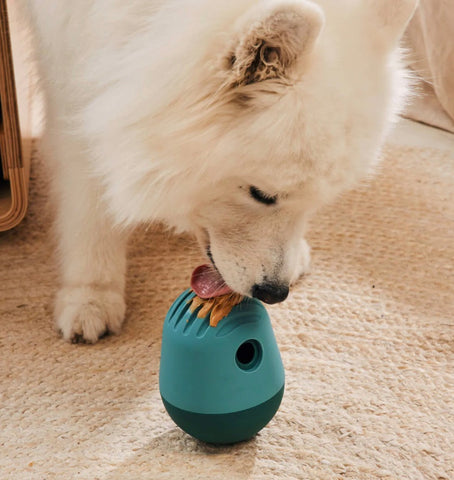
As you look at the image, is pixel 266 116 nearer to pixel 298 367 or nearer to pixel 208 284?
pixel 208 284

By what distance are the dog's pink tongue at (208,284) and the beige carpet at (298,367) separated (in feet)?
0.91

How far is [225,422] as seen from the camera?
1108 millimetres

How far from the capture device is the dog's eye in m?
1.14

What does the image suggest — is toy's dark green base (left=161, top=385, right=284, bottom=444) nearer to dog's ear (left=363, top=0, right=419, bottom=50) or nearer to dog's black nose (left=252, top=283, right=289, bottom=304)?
dog's black nose (left=252, top=283, right=289, bottom=304)

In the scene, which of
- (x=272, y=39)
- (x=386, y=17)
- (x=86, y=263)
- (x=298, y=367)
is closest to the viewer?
(x=272, y=39)

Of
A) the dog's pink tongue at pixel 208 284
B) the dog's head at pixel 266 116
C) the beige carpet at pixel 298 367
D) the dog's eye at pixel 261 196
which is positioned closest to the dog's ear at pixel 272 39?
the dog's head at pixel 266 116

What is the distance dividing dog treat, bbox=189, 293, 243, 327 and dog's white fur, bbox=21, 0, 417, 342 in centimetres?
7

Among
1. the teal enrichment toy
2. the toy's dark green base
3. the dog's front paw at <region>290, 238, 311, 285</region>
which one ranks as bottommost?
the dog's front paw at <region>290, 238, 311, 285</region>

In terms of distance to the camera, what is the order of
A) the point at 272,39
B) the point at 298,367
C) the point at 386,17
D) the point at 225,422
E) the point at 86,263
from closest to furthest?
the point at 272,39
the point at 225,422
the point at 386,17
the point at 298,367
the point at 86,263

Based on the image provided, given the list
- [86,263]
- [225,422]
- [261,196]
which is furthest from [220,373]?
[86,263]

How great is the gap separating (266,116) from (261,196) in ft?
0.47

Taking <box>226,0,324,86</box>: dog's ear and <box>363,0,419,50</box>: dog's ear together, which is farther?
<box>363,0,419,50</box>: dog's ear

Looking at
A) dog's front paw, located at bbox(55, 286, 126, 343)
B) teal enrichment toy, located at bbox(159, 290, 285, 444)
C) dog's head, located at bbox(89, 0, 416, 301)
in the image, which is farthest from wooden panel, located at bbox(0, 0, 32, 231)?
teal enrichment toy, located at bbox(159, 290, 285, 444)

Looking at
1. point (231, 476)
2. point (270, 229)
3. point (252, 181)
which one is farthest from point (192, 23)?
point (231, 476)
